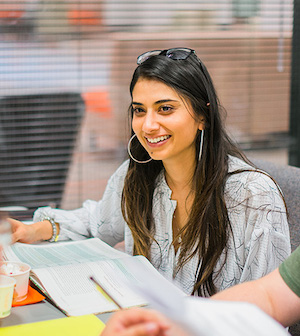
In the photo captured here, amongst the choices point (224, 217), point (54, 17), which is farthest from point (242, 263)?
point (54, 17)

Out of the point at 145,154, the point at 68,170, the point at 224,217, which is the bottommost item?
the point at 68,170

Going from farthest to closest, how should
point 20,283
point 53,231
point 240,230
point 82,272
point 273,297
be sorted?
point 53,231 < point 240,230 < point 82,272 < point 20,283 < point 273,297

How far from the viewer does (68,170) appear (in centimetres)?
297

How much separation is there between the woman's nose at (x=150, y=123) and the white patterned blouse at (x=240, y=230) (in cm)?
25

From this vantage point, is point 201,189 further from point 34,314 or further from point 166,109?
point 34,314

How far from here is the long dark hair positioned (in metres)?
1.50

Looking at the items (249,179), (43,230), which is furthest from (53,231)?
(249,179)

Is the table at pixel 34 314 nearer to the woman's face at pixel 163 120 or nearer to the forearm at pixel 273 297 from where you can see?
the forearm at pixel 273 297

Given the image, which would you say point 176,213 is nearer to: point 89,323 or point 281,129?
point 89,323

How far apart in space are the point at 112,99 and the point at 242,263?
170cm

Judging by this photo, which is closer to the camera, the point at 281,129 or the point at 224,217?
the point at 224,217

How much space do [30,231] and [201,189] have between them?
554mm

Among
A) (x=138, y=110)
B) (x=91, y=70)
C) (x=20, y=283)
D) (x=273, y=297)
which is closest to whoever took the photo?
(x=273, y=297)

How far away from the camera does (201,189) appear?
5.17 feet
